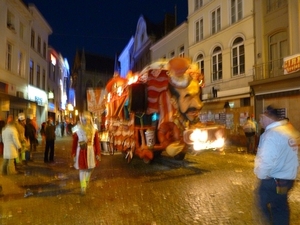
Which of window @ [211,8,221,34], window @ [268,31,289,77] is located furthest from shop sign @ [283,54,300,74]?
window @ [211,8,221,34]

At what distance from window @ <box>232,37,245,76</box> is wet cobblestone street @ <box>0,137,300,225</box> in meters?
10.1

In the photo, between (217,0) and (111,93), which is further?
(217,0)

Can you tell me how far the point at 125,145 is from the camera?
10352 mm

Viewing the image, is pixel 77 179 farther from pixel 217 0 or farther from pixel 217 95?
pixel 217 0

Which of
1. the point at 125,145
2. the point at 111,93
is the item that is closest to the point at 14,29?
the point at 111,93

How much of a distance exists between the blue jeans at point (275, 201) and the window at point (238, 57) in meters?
16.0

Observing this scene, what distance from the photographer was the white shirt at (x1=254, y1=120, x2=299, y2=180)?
11.6ft

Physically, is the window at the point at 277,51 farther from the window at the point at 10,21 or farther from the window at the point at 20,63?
the window at the point at 20,63

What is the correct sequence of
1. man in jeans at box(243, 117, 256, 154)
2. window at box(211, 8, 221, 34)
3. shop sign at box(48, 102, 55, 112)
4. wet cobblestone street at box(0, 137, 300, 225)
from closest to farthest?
wet cobblestone street at box(0, 137, 300, 225), man in jeans at box(243, 117, 256, 154), window at box(211, 8, 221, 34), shop sign at box(48, 102, 55, 112)

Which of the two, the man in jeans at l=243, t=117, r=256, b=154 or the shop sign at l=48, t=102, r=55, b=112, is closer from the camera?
the man in jeans at l=243, t=117, r=256, b=154

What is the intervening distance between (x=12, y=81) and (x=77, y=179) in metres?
15.7

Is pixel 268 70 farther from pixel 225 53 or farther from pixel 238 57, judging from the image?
pixel 225 53

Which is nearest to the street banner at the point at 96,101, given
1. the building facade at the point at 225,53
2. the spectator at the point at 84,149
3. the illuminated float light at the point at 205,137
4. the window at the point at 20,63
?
the illuminated float light at the point at 205,137

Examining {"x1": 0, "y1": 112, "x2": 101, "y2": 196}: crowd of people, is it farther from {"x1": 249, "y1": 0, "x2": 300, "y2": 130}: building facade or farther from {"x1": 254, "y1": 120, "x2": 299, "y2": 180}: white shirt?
{"x1": 249, "y1": 0, "x2": 300, "y2": 130}: building facade
